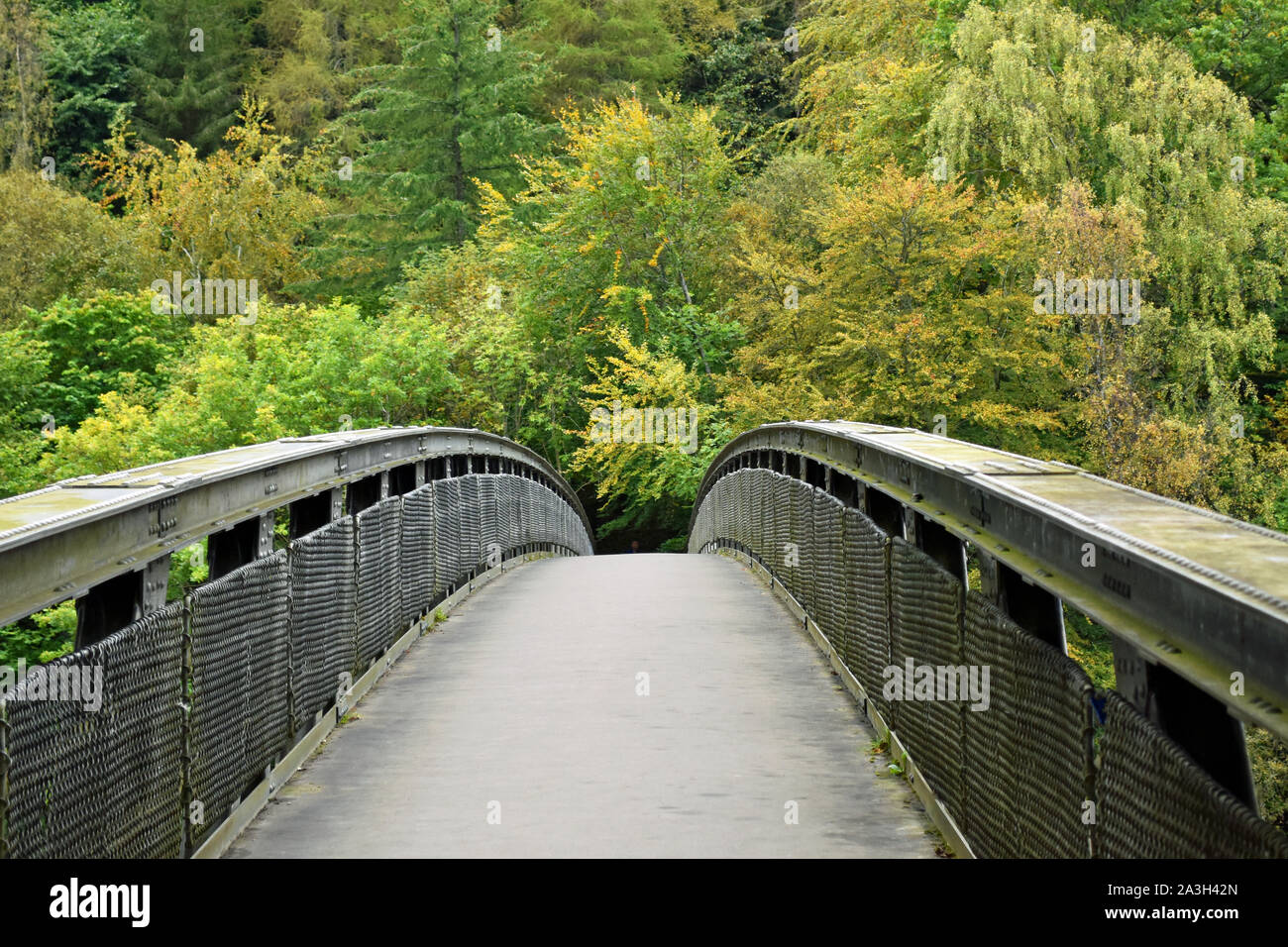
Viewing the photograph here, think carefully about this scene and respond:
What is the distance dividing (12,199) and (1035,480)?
146ft

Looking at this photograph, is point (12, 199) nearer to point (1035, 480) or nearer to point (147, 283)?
point (147, 283)

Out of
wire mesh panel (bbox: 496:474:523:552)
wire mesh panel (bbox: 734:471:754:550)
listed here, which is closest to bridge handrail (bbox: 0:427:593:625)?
wire mesh panel (bbox: 496:474:523:552)

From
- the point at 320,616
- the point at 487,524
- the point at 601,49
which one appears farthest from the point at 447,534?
the point at 601,49

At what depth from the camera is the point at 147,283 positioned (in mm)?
45406

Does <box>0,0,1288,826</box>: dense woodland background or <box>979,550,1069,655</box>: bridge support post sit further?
<box>0,0,1288,826</box>: dense woodland background

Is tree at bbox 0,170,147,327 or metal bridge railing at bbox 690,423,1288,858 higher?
tree at bbox 0,170,147,327

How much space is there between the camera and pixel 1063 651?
13.2 ft

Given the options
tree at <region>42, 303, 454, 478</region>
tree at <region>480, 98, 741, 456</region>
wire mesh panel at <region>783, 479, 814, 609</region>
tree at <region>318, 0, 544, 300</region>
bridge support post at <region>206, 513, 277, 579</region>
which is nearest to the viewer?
bridge support post at <region>206, 513, 277, 579</region>

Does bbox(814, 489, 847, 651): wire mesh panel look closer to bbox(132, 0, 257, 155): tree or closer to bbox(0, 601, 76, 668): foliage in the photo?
bbox(0, 601, 76, 668): foliage

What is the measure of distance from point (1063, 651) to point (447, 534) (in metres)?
7.79

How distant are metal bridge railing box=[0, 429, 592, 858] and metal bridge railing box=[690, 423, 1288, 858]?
94.5 inches

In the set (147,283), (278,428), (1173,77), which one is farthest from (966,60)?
(147,283)

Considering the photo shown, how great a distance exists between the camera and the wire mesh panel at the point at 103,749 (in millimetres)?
3281

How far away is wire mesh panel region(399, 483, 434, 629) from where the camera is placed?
929cm
